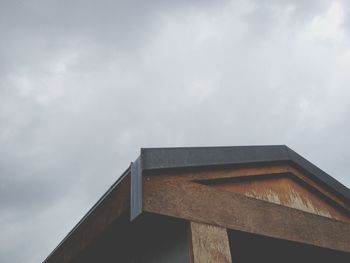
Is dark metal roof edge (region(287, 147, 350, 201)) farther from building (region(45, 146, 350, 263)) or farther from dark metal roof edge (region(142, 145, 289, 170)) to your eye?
dark metal roof edge (region(142, 145, 289, 170))

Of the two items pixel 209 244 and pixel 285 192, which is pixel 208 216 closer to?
pixel 209 244

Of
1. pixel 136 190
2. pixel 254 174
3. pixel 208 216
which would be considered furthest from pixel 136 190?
pixel 254 174

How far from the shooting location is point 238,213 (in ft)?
8.98

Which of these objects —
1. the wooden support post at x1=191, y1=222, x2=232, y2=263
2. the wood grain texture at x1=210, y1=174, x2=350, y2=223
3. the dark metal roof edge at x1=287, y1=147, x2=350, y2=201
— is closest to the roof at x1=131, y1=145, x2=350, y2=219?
the dark metal roof edge at x1=287, y1=147, x2=350, y2=201

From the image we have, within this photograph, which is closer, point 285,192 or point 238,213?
point 238,213

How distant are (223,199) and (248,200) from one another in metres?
0.31

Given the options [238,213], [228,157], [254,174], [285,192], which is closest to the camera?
[238,213]

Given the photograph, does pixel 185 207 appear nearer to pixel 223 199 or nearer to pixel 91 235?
pixel 223 199

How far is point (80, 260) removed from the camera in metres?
3.64

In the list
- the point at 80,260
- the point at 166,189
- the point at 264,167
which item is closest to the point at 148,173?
the point at 166,189

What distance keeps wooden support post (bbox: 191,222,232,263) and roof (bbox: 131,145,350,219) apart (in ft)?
1.61

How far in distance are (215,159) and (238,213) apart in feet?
1.75

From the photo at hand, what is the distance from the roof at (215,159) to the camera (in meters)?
2.38

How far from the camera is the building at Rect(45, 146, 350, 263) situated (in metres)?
2.37
